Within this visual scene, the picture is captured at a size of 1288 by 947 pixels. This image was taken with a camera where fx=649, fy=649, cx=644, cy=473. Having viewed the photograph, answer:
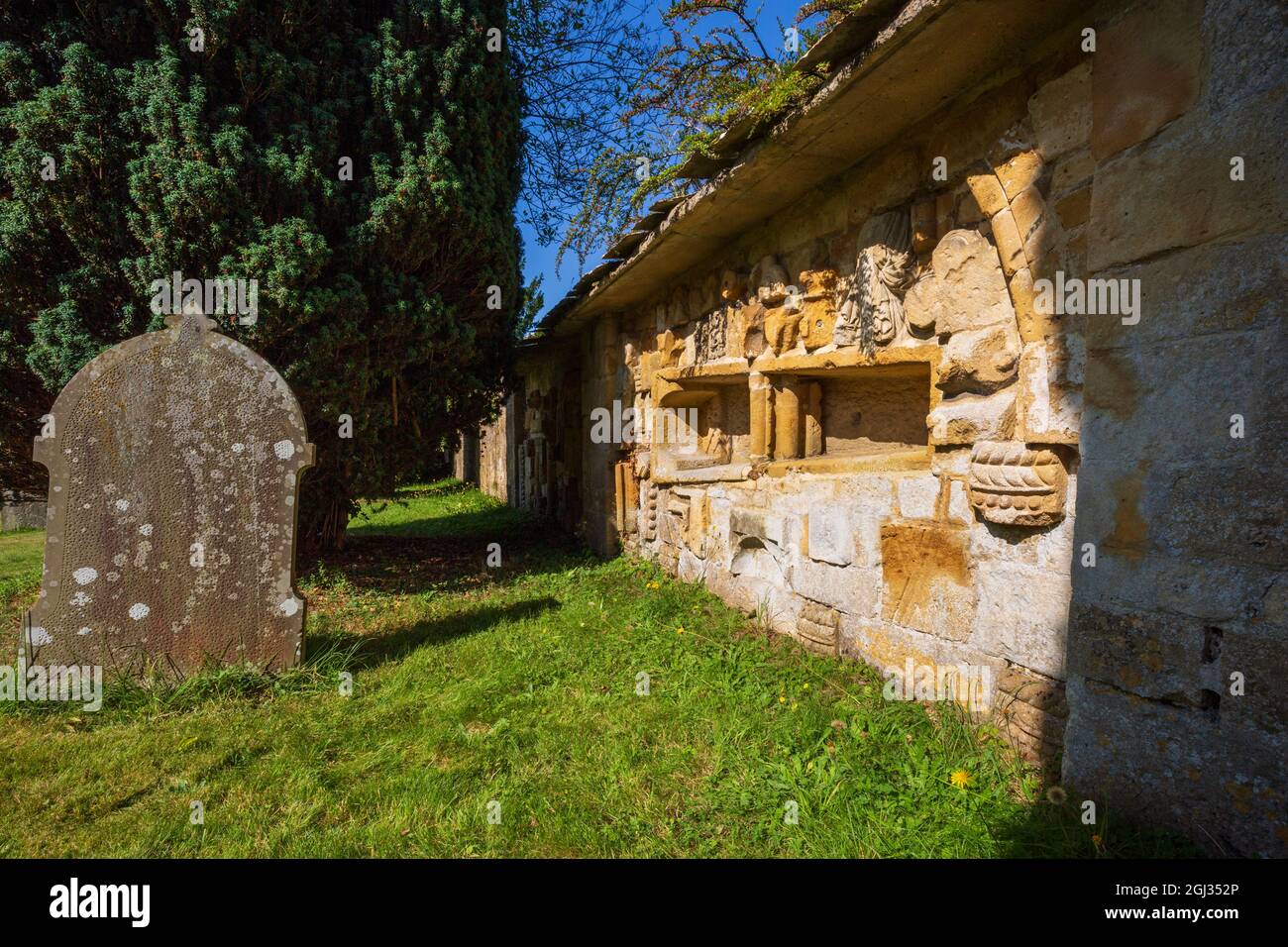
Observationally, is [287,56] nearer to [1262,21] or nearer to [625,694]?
[625,694]

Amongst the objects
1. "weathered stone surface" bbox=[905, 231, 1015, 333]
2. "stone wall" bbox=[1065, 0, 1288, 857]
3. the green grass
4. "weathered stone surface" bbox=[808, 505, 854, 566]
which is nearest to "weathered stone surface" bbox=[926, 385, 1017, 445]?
"weathered stone surface" bbox=[905, 231, 1015, 333]

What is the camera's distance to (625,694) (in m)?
2.99

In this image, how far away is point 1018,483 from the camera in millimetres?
2168

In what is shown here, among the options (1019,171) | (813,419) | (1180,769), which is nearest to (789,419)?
(813,419)

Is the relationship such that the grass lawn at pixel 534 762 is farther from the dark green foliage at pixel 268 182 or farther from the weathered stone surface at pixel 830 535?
the dark green foliage at pixel 268 182

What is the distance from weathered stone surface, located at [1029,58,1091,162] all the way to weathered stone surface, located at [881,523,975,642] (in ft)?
4.41

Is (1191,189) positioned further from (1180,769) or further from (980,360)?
(1180,769)

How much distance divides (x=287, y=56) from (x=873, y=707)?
513 centimetres

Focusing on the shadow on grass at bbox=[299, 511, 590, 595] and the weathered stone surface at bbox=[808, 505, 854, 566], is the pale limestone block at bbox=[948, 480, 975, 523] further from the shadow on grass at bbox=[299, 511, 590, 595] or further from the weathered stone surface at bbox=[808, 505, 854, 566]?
the shadow on grass at bbox=[299, 511, 590, 595]

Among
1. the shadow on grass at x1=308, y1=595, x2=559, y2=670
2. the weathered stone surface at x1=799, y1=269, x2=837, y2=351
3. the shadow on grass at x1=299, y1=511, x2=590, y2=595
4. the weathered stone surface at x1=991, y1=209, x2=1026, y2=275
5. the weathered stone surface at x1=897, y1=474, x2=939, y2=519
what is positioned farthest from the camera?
the shadow on grass at x1=299, y1=511, x2=590, y2=595

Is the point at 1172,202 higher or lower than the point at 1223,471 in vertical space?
higher

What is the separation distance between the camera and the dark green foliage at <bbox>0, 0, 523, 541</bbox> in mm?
3746

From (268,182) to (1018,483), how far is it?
174 inches
